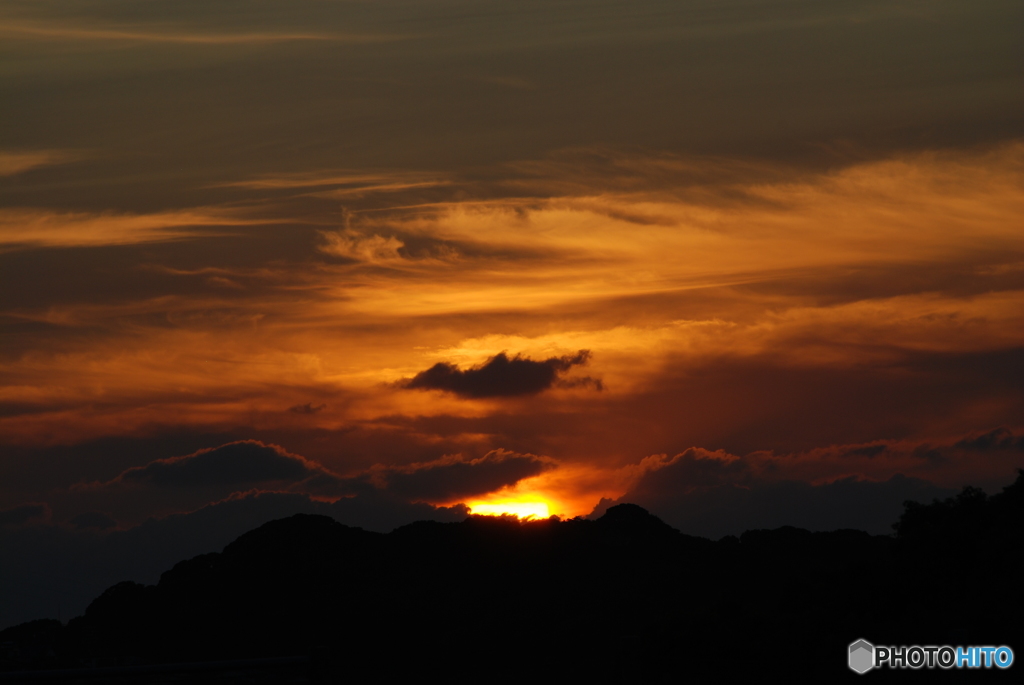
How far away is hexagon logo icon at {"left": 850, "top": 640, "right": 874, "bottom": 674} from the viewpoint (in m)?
17.7

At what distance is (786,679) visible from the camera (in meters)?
17.1

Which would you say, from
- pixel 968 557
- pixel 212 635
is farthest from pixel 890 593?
pixel 212 635

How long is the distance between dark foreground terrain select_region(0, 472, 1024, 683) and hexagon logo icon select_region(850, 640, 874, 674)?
0.51 ft

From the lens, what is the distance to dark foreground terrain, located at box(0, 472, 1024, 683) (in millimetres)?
25234

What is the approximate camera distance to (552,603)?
80812 millimetres

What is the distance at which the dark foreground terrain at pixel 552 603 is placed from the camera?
2523 centimetres

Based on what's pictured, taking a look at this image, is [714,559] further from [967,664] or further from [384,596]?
[967,664]

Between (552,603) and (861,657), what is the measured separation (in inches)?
2529

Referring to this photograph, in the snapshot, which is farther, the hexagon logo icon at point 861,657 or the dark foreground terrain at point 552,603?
the dark foreground terrain at point 552,603

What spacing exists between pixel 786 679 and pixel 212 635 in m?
71.1

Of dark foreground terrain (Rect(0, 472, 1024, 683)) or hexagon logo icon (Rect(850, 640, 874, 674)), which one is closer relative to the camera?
hexagon logo icon (Rect(850, 640, 874, 674))

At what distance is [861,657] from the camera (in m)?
18.1

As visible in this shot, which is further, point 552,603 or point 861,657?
A: point 552,603

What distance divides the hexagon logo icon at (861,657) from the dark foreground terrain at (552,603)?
0.16 meters
